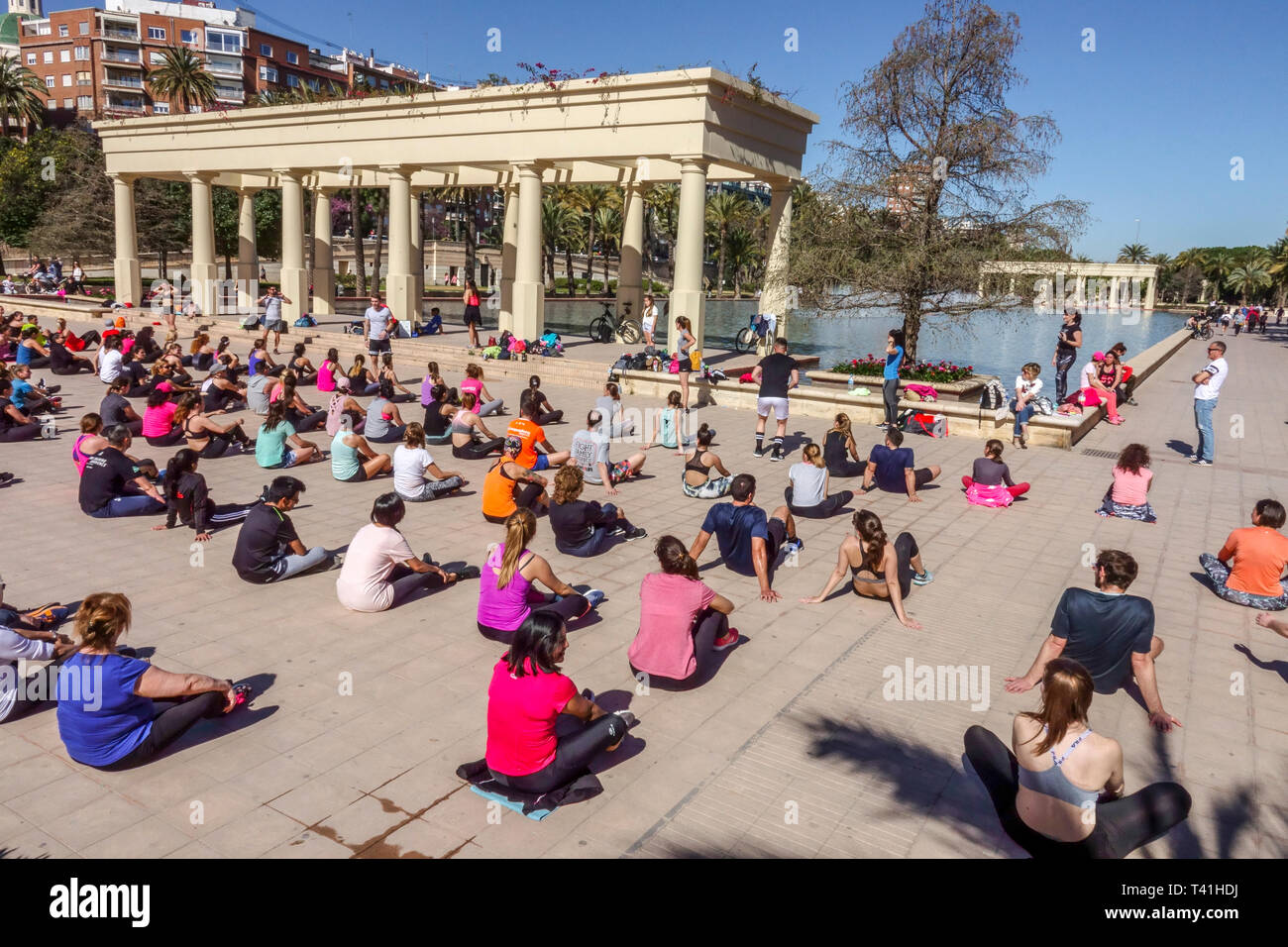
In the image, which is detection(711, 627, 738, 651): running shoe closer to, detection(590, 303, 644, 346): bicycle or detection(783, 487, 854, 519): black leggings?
detection(783, 487, 854, 519): black leggings

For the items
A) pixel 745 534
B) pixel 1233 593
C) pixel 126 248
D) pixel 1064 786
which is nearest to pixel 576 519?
pixel 745 534

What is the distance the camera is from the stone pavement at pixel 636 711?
4629 mm

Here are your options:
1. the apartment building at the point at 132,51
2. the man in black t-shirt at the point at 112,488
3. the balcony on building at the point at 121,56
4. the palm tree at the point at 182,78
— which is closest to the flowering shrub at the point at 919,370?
the man in black t-shirt at the point at 112,488

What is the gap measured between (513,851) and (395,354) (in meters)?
21.3

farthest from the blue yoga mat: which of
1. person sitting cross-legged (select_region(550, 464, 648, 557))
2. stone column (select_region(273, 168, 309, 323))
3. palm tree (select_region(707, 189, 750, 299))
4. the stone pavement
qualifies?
palm tree (select_region(707, 189, 750, 299))

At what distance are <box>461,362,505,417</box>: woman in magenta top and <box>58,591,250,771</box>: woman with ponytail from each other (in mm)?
9176

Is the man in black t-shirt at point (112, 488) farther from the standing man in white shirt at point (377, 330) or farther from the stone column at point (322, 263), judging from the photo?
the stone column at point (322, 263)

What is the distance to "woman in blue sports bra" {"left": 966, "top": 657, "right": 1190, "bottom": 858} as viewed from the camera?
13.6ft

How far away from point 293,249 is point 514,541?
26.4 meters

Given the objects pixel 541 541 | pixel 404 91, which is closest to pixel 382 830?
pixel 541 541

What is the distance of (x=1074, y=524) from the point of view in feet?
36.0

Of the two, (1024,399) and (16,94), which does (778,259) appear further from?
(16,94)

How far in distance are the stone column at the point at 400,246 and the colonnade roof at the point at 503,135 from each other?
0.40m
